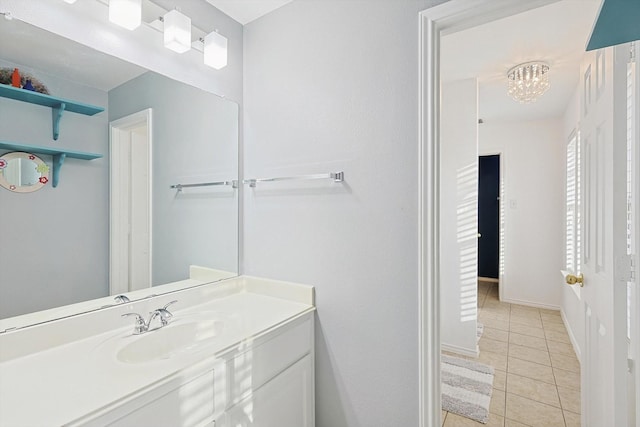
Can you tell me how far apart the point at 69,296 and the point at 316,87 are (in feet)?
4.60

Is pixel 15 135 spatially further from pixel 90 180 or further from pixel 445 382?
pixel 445 382

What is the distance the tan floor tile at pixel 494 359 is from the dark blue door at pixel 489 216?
9.27 feet

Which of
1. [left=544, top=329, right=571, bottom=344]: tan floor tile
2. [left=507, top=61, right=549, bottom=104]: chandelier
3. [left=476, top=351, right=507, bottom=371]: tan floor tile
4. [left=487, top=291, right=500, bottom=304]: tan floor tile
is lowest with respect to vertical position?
[left=476, top=351, right=507, bottom=371]: tan floor tile

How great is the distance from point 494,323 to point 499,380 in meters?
1.35

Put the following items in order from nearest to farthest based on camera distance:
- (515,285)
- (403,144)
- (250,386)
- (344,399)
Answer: (250,386) → (403,144) → (344,399) → (515,285)

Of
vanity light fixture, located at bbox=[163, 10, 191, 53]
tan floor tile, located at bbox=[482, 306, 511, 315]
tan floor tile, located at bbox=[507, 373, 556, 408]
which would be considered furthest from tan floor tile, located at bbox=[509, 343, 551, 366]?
vanity light fixture, located at bbox=[163, 10, 191, 53]

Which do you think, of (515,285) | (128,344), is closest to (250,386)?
(128,344)

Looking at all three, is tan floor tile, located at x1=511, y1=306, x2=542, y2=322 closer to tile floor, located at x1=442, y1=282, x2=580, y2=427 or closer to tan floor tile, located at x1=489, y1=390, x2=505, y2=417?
tile floor, located at x1=442, y1=282, x2=580, y2=427

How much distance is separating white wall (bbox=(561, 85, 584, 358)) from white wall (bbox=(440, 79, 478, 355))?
0.81 meters

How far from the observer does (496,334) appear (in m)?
3.14

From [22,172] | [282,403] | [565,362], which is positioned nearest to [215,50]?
[22,172]

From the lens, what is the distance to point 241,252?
1.83 metres

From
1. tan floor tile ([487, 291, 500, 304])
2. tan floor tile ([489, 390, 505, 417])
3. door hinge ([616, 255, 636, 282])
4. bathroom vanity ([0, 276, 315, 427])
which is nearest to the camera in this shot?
bathroom vanity ([0, 276, 315, 427])

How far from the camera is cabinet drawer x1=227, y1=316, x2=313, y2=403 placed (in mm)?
1125
